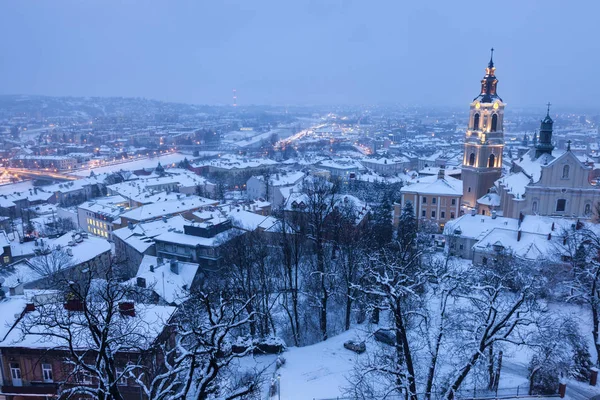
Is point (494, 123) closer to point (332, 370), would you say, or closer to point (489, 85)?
point (489, 85)

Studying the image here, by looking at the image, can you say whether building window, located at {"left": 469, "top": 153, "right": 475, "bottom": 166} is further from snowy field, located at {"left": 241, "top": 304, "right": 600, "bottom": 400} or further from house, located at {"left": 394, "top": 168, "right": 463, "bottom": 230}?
snowy field, located at {"left": 241, "top": 304, "right": 600, "bottom": 400}

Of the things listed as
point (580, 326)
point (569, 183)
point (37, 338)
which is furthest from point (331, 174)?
point (37, 338)

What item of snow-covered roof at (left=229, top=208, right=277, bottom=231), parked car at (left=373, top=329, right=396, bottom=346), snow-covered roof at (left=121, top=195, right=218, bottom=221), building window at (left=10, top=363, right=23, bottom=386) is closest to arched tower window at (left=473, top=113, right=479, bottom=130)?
snow-covered roof at (left=229, top=208, right=277, bottom=231)

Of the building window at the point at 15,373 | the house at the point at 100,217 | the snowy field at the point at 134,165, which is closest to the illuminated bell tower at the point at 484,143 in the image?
the house at the point at 100,217

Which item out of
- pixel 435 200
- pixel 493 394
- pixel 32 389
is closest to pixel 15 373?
pixel 32 389

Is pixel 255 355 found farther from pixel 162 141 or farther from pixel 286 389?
pixel 162 141

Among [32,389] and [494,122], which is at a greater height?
[494,122]
